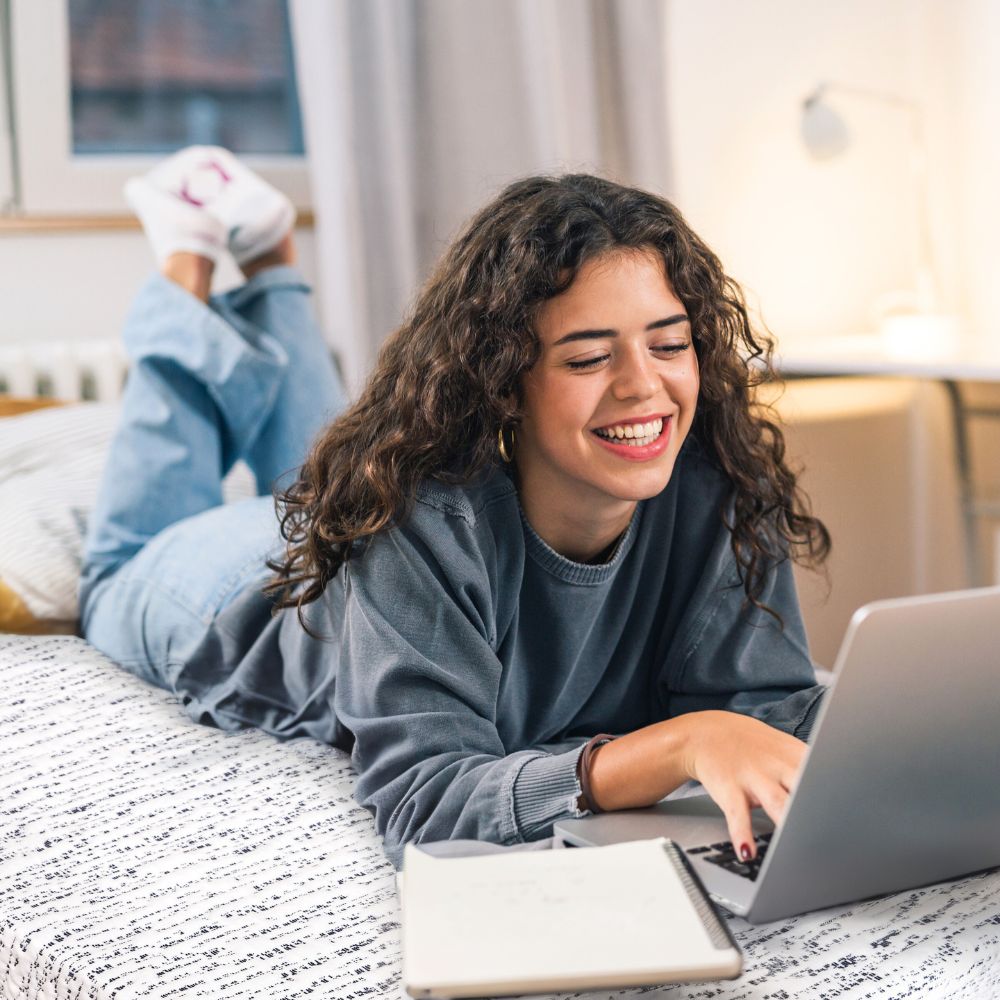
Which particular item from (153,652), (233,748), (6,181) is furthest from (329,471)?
(6,181)

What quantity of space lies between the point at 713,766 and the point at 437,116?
1905 mm

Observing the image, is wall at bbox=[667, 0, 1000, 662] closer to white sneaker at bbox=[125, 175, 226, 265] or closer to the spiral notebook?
white sneaker at bbox=[125, 175, 226, 265]

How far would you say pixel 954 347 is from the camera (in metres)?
2.61

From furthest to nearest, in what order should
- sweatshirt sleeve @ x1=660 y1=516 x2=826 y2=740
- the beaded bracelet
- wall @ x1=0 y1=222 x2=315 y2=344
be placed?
1. wall @ x1=0 y1=222 x2=315 y2=344
2. sweatshirt sleeve @ x1=660 y1=516 x2=826 y2=740
3. the beaded bracelet

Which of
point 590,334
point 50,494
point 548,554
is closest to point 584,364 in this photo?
point 590,334

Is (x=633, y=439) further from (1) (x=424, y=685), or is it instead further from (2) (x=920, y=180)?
(2) (x=920, y=180)

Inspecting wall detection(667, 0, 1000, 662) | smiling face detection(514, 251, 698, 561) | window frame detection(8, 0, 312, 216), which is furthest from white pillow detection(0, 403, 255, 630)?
wall detection(667, 0, 1000, 662)

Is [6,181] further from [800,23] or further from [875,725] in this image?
[875,725]

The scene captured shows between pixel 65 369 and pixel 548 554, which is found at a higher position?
pixel 65 369

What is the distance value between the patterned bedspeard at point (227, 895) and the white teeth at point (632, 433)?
1.08 feet

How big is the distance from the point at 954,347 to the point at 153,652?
6.16 ft

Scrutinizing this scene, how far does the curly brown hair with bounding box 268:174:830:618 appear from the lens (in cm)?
90

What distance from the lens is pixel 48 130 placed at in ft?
7.30

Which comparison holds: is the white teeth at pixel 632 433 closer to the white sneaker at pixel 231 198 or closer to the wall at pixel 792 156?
the white sneaker at pixel 231 198
